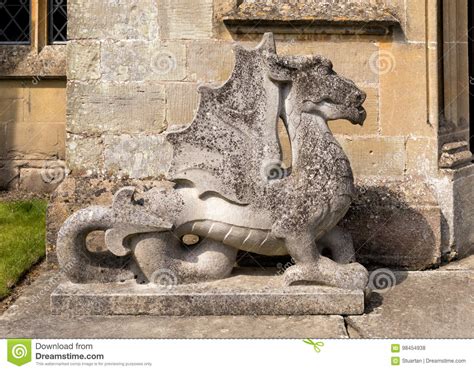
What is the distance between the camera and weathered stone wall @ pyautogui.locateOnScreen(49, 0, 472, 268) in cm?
514

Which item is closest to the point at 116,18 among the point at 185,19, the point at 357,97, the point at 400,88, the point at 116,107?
the point at 185,19

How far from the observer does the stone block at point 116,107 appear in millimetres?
5168

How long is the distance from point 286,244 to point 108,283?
43.8 inches

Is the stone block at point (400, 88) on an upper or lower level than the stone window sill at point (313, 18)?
lower

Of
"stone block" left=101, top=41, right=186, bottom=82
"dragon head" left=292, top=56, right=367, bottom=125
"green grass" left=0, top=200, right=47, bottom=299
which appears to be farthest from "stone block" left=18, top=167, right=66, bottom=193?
"dragon head" left=292, top=56, right=367, bottom=125

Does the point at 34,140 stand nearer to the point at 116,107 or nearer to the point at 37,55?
the point at 37,55

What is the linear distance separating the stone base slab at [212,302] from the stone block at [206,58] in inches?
67.3

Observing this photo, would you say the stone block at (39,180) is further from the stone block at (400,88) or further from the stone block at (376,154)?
the stone block at (400,88)

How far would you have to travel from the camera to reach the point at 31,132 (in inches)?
334

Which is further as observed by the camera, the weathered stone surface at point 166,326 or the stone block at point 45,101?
the stone block at point 45,101

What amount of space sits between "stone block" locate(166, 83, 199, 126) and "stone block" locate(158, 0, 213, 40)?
358mm

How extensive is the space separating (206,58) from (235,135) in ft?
3.64

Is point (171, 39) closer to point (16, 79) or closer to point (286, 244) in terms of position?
point (286, 244)
